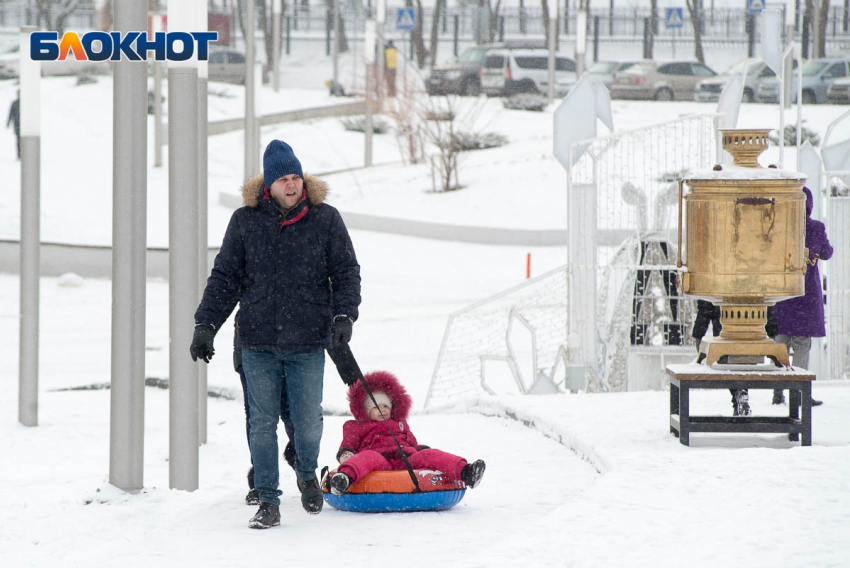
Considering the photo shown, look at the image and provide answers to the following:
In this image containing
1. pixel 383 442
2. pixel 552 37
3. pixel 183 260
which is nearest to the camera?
pixel 383 442

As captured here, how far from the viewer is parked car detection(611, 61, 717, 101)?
3622 cm

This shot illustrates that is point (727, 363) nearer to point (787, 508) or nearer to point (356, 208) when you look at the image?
point (787, 508)

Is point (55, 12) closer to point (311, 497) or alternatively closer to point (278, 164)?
point (278, 164)

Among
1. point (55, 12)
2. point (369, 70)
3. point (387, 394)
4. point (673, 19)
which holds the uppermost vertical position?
point (55, 12)

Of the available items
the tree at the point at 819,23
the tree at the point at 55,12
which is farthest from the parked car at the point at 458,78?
the tree at the point at 55,12

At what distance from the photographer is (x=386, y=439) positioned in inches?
216

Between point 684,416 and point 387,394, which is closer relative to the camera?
point 387,394

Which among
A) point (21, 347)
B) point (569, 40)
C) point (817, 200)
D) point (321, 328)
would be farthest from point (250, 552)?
point (569, 40)

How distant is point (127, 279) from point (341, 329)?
1884mm

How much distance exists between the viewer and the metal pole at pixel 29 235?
387 inches

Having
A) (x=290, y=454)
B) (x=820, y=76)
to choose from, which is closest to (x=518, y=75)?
(x=820, y=76)

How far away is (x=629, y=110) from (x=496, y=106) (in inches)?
181

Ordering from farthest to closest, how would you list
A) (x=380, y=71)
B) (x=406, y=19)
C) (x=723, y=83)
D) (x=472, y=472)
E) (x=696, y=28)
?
(x=696, y=28) → (x=406, y=19) → (x=723, y=83) → (x=380, y=71) → (x=472, y=472)

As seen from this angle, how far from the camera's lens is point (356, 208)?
994 inches
